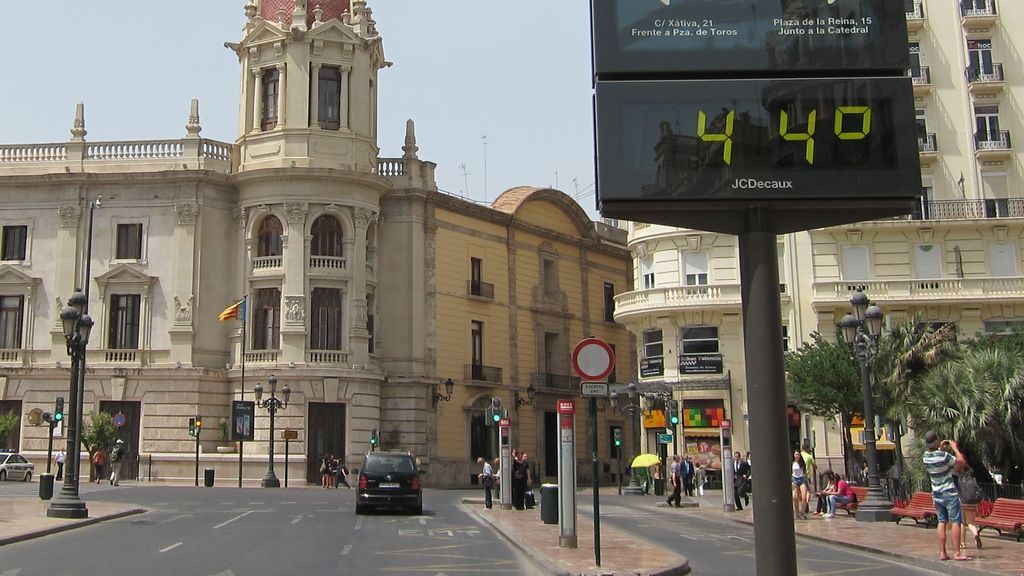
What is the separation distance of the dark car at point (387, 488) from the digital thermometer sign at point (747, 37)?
19.1 m

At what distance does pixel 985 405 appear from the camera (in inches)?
902

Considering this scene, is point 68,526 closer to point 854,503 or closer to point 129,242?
point 854,503

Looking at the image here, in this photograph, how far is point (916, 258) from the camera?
4328cm

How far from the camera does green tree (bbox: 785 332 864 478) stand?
115 ft

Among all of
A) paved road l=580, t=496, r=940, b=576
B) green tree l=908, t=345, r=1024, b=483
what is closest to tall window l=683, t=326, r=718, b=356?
paved road l=580, t=496, r=940, b=576

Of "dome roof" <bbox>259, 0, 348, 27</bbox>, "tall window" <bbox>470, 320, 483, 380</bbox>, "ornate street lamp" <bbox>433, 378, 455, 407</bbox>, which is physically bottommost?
"ornate street lamp" <bbox>433, 378, 455, 407</bbox>

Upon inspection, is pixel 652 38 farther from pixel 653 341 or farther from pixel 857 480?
pixel 653 341

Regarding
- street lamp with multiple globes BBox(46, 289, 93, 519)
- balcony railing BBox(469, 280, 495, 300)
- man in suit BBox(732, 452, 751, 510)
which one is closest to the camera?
street lamp with multiple globes BBox(46, 289, 93, 519)

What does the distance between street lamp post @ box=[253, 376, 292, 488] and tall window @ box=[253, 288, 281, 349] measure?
7.30 feet

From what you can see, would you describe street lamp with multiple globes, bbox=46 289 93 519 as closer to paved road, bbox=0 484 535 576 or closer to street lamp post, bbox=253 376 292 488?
paved road, bbox=0 484 535 576

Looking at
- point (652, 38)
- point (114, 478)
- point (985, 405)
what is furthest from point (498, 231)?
point (652, 38)

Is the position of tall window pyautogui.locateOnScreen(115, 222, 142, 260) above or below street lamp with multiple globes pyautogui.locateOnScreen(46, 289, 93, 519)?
above

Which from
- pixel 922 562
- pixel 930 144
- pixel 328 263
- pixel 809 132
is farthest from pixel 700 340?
pixel 809 132

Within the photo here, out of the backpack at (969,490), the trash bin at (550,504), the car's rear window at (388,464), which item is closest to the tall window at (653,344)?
the car's rear window at (388,464)
